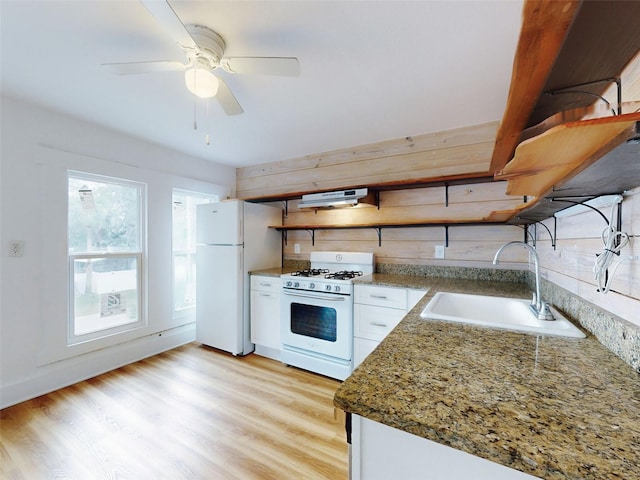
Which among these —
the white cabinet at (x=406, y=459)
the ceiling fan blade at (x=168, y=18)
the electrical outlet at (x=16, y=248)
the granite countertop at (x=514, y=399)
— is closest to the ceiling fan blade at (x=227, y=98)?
the ceiling fan blade at (x=168, y=18)

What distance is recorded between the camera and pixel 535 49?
1.25 feet

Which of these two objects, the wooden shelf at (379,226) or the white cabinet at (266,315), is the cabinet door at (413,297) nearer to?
the wooden shelf at (379,226)

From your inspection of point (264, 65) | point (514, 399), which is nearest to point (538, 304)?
point (514, 399)

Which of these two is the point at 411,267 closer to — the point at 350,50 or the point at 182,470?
the point at 350,50

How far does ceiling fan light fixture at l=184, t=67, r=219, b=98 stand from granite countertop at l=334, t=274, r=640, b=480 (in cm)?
157

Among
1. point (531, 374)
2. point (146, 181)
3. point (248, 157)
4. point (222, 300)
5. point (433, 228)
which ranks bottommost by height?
point (222, 300)

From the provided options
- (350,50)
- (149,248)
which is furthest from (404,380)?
(149,248)

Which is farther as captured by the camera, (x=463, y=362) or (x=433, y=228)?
(x=433, y=228)

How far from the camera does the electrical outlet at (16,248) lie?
2.01 meters

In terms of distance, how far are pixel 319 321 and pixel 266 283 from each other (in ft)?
2.48

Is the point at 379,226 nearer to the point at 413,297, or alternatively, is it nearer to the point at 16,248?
the point at 413,297

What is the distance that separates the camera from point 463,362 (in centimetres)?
77

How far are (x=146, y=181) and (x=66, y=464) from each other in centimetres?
231

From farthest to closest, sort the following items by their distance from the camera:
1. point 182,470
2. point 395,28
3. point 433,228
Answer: point 433,228
point 182,470
point 395,28
